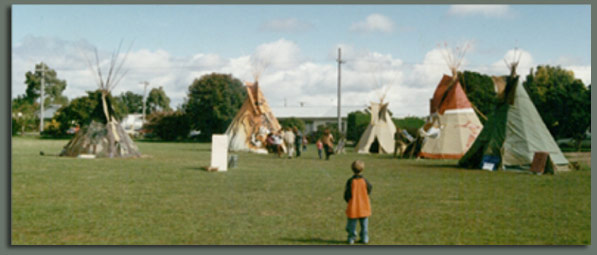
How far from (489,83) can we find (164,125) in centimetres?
3159

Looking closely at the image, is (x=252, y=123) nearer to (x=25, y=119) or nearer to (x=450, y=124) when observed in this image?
(x=450, y=124)

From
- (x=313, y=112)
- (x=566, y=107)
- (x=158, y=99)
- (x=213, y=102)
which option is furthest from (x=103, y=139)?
(x=158, y=99)

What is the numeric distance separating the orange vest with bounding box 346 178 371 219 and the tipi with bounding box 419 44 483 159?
19709mm

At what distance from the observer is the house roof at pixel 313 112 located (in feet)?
229

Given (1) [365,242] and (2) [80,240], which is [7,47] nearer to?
(2) [80,240]

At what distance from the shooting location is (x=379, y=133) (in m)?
32.7

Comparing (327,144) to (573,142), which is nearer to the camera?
(327,144)

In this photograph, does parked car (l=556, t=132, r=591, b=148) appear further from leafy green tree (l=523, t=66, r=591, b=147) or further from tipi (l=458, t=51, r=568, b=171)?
tipi (l=458, t=51, r=568, b=171)

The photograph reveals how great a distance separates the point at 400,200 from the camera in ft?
34.9

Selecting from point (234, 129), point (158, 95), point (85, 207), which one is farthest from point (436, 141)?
point (158, 95)

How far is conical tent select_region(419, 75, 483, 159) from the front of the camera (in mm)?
25531

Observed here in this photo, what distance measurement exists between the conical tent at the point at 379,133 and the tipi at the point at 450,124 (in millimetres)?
5766

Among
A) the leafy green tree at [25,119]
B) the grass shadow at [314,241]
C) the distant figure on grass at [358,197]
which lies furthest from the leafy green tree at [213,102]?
the distant figure on grass at [358,197]

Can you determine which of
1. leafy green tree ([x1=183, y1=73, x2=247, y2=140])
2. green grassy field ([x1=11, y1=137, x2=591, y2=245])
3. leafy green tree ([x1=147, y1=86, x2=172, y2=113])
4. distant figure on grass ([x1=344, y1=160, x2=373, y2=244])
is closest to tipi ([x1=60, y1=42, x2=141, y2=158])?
green grassy field ([x1=11, y1=137, x2=591, y2=245])
